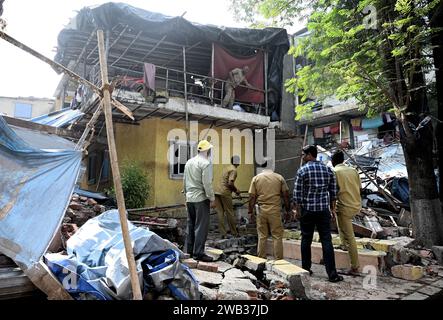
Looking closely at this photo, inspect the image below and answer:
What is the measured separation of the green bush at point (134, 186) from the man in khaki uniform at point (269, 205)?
4151mm

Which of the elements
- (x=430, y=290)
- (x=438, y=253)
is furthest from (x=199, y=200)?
(x=438, y=253)

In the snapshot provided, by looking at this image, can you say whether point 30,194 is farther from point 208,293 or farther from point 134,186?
point 134,186

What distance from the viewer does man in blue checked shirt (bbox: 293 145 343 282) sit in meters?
4.51

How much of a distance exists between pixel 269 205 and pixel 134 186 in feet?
14.8

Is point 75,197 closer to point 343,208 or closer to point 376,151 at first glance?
point 343,208

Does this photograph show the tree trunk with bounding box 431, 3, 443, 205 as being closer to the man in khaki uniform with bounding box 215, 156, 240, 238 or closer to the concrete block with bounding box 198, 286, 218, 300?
the man in khaki uniform with bounding box 215, 156, 240, 238

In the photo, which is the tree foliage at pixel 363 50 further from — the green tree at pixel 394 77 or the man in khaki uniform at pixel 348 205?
the man in khaki uniform at pixel 348 205

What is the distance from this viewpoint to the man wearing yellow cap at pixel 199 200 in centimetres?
493

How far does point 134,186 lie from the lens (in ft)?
28.0

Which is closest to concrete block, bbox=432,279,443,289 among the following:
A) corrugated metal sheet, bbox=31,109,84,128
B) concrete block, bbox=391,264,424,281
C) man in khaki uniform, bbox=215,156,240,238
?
concrete block, bbox=391,264,424,281

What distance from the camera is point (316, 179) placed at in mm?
4609

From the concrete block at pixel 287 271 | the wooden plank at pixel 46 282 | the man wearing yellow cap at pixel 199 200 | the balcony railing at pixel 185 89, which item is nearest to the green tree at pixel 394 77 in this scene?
the man wearing yellow cap at pixel 199 200

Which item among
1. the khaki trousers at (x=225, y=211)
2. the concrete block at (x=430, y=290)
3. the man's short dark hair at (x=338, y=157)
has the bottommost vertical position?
the concrete block at (x=430, y=290)
